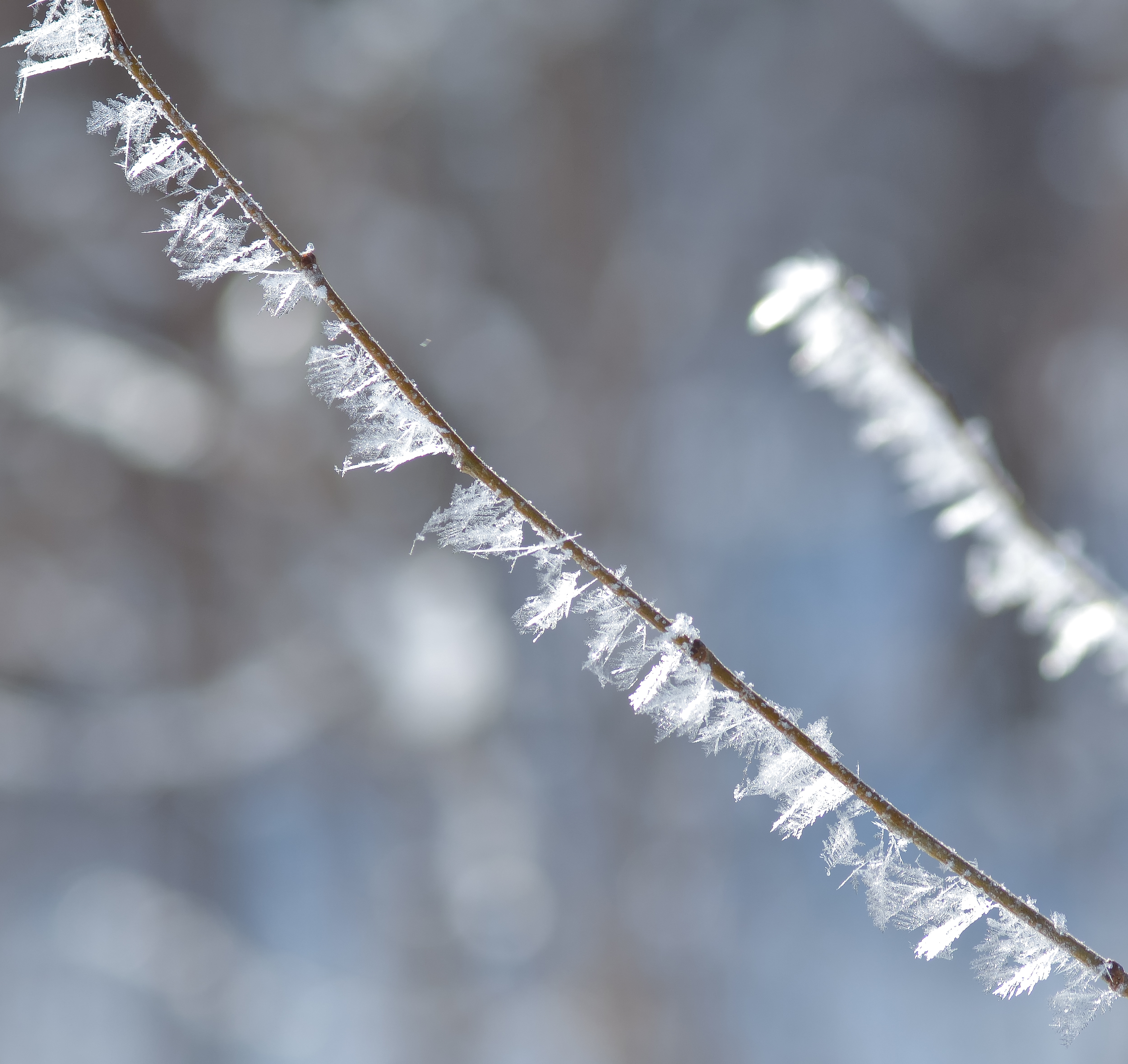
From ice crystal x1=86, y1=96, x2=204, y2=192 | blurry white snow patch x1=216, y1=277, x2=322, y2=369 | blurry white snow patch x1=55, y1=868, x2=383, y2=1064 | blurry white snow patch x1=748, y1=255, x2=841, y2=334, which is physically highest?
blurry white snow patch x1=216, y1=277, x2=322, y2=369

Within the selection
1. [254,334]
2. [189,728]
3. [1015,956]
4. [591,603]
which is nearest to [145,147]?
[591,603]

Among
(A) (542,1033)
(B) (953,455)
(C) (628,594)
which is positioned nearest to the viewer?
(C) (628,594)

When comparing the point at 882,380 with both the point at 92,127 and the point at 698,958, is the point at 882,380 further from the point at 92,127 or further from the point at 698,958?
the point at 698,958

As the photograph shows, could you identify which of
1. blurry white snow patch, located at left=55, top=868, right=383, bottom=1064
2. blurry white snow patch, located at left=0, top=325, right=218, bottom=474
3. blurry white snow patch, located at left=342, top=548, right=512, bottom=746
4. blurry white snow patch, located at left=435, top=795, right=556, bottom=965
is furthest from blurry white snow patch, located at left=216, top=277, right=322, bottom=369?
blurry white snow patch, located at left=55, top=868, right=383, bottom=1064

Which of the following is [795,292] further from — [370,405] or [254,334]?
[254,334]

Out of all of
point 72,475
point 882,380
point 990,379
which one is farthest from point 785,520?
point 72,475

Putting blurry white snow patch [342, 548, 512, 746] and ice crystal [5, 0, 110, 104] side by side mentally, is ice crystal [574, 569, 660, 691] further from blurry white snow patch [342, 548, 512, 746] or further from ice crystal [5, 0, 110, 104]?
blurry white snow patch [342, 548, 512, 746]

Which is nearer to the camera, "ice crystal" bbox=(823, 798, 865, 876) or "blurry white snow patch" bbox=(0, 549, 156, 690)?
"ice crystal" bbox=(823, 798, 865, 876)

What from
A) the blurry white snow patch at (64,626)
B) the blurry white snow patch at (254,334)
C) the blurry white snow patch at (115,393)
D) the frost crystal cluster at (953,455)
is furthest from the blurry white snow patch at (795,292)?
the blurry white snow patch at (64,626)
